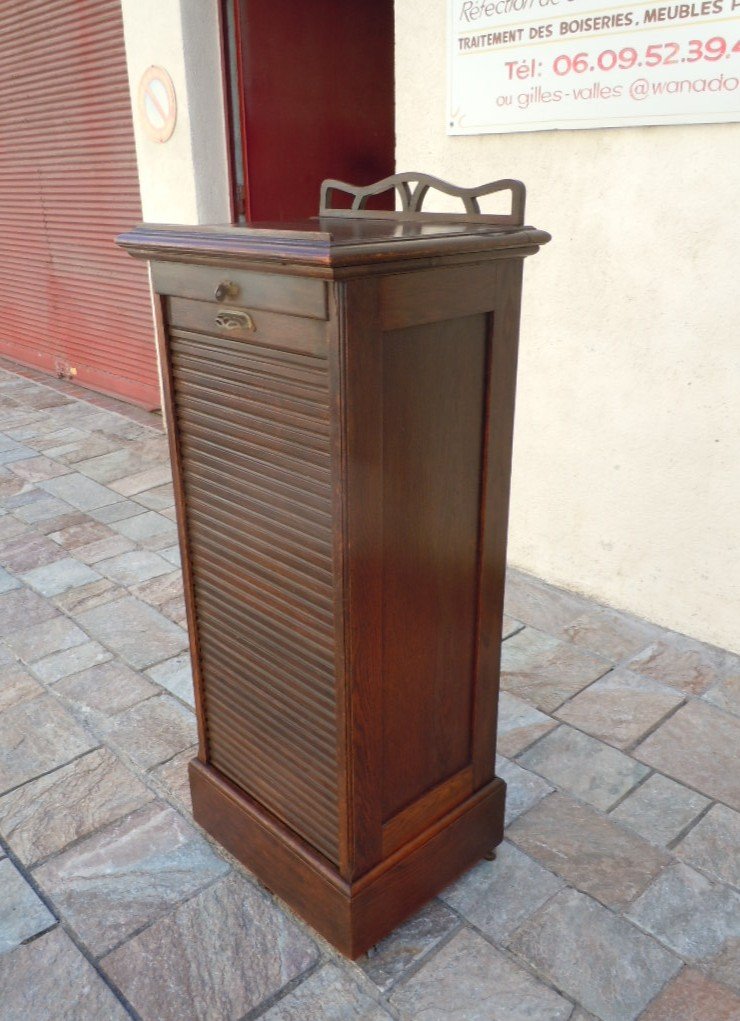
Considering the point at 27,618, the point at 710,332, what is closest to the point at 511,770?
the point at 710,332

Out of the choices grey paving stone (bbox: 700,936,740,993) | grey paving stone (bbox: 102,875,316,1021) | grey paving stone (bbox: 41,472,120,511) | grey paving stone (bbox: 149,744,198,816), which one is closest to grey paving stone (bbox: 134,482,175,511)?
grey paving stone (bbox: 41,472,120,511)

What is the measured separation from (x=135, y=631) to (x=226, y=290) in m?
2.16

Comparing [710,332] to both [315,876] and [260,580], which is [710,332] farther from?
[315,876]

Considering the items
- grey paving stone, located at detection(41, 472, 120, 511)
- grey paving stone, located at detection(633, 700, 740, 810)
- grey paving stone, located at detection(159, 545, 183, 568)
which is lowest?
grey paving stone, located at detection(41, 472, 120, 511)

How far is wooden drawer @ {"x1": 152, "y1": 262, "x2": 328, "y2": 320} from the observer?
153cm

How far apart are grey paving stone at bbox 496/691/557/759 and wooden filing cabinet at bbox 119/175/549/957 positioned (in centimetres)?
50

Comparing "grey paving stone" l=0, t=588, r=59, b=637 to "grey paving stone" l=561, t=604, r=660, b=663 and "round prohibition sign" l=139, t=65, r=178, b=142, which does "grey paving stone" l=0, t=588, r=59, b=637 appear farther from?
"round prohibition sign" l=139, t=65, r=178, b=142

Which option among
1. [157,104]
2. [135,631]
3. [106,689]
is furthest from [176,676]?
[157,104]

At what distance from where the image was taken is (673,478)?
3.28 meters

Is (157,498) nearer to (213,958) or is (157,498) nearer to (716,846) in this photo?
(213,958)

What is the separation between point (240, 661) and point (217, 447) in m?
0.54

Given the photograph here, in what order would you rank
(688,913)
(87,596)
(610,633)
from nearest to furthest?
(688,913)
(610,633)
(87,596)

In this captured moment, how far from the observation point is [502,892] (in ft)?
7.26

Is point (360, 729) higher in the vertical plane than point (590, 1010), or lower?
higher
